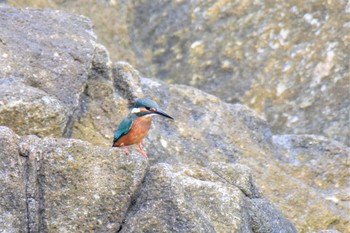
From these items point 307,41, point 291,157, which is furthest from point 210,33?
point 291,157

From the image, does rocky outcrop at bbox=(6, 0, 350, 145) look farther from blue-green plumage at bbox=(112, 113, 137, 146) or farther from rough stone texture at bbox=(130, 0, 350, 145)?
blue-green plumage at bbox=(112, 113, 137, 146)

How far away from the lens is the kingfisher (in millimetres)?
10438

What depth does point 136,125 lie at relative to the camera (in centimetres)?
1045

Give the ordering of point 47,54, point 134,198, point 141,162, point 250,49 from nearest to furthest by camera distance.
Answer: point 134,198 < point 141,162 < point 47,54 < point 250,49

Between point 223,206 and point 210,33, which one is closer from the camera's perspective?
point 223,206

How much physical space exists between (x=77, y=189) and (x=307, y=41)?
10352 millimetres

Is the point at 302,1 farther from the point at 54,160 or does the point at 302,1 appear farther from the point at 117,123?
the point at 54,160

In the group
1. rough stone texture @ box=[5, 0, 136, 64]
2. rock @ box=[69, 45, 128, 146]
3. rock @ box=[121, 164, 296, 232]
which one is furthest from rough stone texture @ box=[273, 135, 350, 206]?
rough stone texture @ box=[5, 0, 136, 64]

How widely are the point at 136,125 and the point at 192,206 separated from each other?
7.28 ft

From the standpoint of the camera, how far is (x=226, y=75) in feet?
60.6

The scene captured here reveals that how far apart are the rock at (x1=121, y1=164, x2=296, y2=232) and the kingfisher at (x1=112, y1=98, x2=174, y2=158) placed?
1422 mm

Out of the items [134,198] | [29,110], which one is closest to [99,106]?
[29,110]

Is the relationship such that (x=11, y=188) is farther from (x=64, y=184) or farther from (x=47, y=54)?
(x=47, y=54)

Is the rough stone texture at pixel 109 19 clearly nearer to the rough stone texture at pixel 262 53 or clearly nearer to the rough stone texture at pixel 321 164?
the rough stone texture at pixel 262 53
